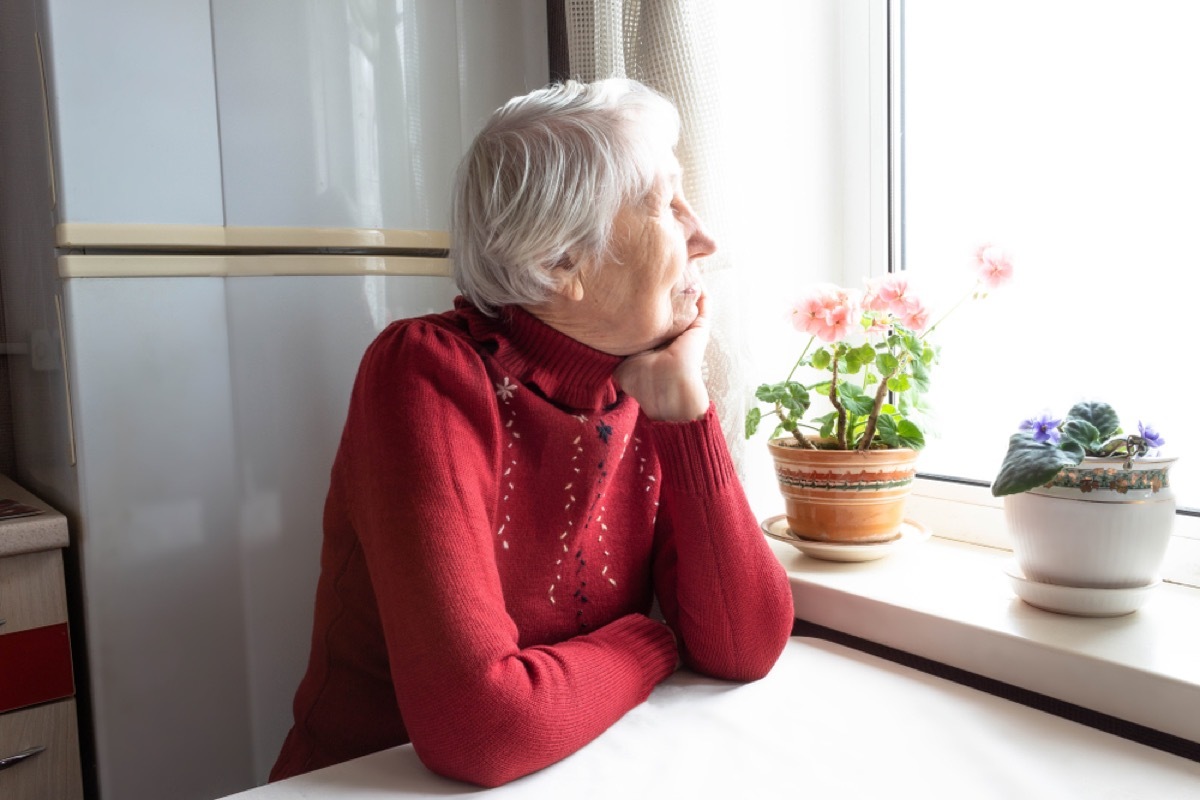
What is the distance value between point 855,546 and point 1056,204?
1.99 ft

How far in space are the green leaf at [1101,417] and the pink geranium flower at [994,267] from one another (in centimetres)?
24

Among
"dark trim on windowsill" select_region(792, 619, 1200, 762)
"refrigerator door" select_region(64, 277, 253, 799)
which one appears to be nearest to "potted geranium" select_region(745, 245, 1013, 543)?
"dark trim on windowsill" select_region(792, 619, 1200, 762)

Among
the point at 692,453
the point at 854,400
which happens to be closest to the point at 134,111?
the point at 692,453

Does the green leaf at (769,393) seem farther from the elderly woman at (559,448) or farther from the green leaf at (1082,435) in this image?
the green leaf at (1082,435)

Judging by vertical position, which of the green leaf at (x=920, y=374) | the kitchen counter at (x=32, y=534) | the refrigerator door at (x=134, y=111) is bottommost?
the kitchen counter at (x=32, y=534)

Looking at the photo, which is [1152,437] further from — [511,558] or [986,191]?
[511,558]

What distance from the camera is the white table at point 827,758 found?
0.83 metres

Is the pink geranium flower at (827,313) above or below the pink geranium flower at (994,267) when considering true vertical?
below

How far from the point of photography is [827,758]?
2.91 feet

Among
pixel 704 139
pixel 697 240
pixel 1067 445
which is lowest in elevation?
pixel 1067 445

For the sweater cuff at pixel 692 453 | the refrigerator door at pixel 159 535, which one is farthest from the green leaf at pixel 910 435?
the refrigerator door at pixel 159 535

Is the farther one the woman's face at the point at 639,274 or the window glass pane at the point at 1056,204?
the window glass pane at the point at 1056,204

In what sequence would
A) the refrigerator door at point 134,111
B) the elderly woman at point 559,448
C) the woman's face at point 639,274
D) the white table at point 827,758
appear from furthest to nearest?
the refrigerator door at point 134,111 < the woman's face at point 639,274 < the elderly woman at point 559,448 < the white table at point 827,758

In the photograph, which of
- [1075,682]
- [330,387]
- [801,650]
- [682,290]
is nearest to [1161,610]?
[1075,682]
